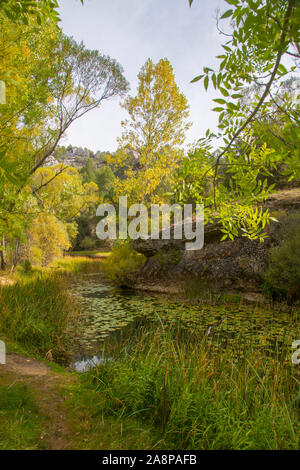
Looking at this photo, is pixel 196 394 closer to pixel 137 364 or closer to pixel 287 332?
pixel 137 364

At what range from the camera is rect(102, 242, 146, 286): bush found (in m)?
13.6

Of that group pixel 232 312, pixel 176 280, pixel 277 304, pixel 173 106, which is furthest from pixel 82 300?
pixel 173 106

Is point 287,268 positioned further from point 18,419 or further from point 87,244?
point 87,244

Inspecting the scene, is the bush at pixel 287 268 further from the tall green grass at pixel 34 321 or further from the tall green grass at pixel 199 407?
the tall green grass at pixel 34 321

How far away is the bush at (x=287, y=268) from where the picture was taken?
27.1ft

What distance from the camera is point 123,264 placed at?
13.5 meters

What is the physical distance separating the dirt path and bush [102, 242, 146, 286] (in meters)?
9.34

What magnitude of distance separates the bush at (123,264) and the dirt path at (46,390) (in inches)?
368

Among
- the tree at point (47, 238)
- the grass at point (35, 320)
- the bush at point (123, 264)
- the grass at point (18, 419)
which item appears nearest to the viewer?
the grass at point (18, 419)

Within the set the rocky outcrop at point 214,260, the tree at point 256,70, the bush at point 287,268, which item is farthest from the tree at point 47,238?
the tree at point 256,70

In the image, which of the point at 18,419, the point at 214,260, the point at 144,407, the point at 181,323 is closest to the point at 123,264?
the point at 214,260

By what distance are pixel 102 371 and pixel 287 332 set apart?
4.30 metres

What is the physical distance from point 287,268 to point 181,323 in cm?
399

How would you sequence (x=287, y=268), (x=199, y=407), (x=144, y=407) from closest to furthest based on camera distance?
1. (x=199, y=407)
2. (x=144, y=407)
3. (x=287, y=268)
